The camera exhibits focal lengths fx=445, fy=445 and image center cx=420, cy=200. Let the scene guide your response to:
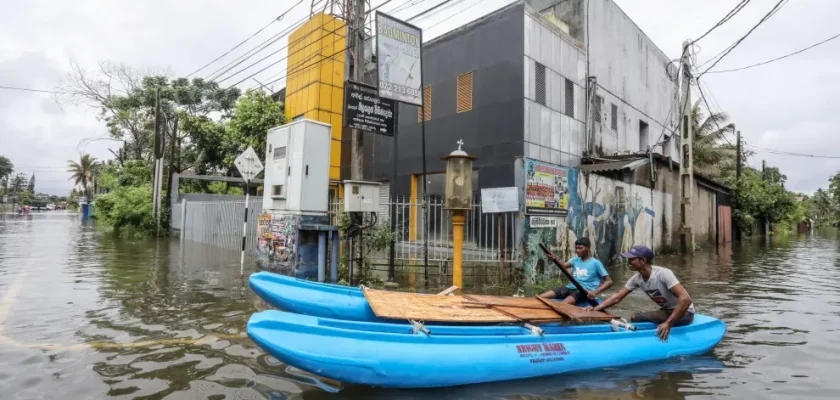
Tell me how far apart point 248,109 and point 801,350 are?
18521 mm

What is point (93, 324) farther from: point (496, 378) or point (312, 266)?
point (496, 378)

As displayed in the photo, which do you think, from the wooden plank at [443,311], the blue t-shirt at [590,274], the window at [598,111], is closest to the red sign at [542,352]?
the wooden plank at [443,311]

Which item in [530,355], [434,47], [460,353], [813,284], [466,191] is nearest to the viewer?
[460,353]

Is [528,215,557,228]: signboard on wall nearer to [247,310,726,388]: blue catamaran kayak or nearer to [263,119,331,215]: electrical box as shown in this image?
[263,119,331,215]: electrical box

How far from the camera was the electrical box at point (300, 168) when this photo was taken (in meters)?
8.23

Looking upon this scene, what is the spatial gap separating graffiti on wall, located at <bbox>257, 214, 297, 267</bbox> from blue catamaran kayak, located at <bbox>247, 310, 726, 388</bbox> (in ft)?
14.8

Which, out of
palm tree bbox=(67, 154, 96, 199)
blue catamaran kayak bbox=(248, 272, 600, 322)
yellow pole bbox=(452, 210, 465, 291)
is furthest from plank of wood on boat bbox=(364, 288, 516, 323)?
palm tree bbox=(67, 154, 96, 199)

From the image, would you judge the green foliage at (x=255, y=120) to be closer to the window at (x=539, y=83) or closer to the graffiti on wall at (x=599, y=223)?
the window at (x=539, y=83)

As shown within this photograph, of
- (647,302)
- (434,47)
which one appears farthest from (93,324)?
(434,47)

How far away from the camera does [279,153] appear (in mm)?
8703

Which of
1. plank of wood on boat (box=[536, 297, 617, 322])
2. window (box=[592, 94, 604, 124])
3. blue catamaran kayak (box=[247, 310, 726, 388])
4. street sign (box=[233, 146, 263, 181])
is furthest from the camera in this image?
window (box=[592, 94, 604, 124])

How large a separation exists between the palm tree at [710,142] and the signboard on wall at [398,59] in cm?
2522

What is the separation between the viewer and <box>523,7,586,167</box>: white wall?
1272 cm

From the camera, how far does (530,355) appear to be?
4.15 meters
